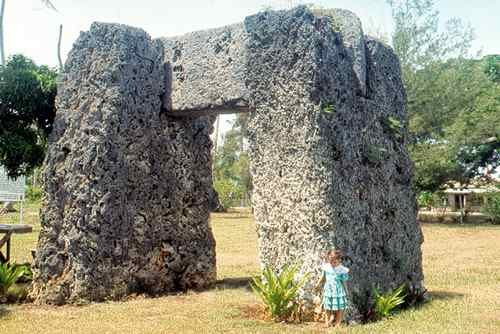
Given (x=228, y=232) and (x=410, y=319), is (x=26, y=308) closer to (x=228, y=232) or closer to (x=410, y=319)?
(x=410, y=319)

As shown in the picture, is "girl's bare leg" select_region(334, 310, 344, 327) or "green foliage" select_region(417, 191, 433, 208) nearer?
"girl's bare leg" select_region(334, 310, 344, 327)

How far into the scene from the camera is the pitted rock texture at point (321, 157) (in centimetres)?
703

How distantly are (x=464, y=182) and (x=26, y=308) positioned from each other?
73.7 ft

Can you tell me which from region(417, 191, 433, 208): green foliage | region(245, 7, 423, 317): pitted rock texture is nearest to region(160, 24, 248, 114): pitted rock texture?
region(245, 7, 423, 317): pitted rock texture

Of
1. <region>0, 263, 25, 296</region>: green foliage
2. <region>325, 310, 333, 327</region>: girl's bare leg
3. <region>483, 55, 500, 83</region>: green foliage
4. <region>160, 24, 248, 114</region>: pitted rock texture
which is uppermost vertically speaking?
<region>483, 55, 500, 83</region>: green foliage

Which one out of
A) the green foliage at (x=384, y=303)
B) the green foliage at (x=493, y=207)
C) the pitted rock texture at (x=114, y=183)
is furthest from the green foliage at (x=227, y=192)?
the green foliage at (x=384, y=303)

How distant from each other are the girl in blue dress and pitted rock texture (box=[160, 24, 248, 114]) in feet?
8.77

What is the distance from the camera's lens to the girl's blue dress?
21.5ft

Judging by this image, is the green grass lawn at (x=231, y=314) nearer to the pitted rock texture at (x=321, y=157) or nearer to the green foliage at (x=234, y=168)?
the pitted rock texture at (x=321, y=157)

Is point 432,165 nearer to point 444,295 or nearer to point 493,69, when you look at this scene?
point 493,69

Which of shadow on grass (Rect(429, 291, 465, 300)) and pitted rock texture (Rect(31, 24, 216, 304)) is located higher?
pitted rock texture (Rect(31, 24, 216, 304))

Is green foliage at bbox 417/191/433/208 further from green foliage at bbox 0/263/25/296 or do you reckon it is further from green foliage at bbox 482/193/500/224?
green foliage at bbox 0/263/25/296

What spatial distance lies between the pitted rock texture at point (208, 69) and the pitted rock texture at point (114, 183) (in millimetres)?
284

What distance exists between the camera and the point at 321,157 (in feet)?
23.0
